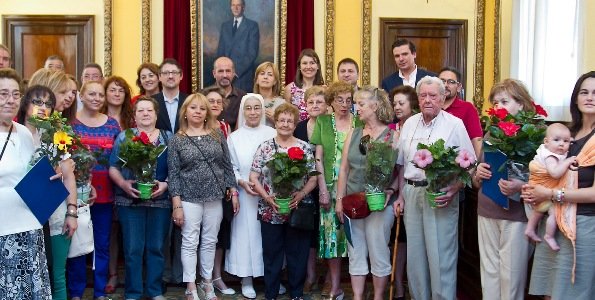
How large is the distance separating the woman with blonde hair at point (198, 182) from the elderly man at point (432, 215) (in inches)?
58.6

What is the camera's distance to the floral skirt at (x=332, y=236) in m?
5.47

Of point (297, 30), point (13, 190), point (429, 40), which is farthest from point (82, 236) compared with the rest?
point (429, 40)

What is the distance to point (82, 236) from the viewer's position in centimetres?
495

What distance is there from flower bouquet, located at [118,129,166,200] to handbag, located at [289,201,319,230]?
1.09 meters

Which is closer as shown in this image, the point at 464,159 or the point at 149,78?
the point at 464,159

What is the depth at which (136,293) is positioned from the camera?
212 inches

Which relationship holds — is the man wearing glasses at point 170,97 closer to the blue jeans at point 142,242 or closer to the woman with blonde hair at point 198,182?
the woman with blonde hair at point 198,182

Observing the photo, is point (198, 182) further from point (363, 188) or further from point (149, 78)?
point (149, 78)

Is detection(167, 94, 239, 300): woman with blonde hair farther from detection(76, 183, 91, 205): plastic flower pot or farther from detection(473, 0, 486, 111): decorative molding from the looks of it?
detection(473, 0, 486, 111): decorative molding

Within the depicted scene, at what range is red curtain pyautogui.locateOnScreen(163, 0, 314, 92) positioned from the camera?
9109mm

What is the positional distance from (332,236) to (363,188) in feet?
1.87

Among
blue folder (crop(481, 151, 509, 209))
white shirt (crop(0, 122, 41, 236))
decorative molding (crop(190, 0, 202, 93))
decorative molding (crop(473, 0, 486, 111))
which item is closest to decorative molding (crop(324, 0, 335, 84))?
decorative molding (crop(190, 0, 202, 93))

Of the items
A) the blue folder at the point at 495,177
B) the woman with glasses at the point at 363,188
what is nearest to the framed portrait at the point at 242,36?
the woman with glasses at the point at 363,188

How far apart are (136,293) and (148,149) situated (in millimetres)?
1165
